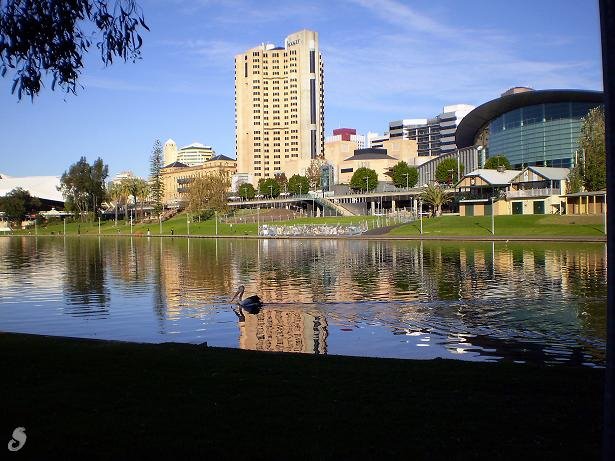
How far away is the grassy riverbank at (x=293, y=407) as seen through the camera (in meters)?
7.10

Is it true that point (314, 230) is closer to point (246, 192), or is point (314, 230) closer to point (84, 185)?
point (84, 185)

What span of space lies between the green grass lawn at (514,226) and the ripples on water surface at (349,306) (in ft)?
96.1

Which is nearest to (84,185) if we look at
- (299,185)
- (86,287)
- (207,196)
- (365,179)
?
(207,196)

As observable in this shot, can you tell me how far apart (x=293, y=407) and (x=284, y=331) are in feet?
35.5

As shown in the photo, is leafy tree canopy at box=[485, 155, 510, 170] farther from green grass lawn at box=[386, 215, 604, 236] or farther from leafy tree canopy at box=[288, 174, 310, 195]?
leafy tree canopy at box=[288, 174, 310, 195]

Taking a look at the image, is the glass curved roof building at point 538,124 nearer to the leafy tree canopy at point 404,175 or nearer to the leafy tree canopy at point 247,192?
the leafy tree canopy at point 404,175

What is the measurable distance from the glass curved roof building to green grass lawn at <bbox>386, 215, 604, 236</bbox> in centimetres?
4247

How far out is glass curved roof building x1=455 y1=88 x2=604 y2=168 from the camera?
126 metres

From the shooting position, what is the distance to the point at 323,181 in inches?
7638

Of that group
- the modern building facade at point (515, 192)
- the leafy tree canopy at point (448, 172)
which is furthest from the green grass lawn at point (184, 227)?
the leafy tree canopy at point (448, 172)

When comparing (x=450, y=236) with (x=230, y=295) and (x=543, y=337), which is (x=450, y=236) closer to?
(x=230, y=295)

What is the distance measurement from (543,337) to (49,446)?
13.6 metres

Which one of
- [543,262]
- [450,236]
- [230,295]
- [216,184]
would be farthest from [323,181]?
[230,295]

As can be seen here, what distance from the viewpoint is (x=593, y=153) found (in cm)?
8588
